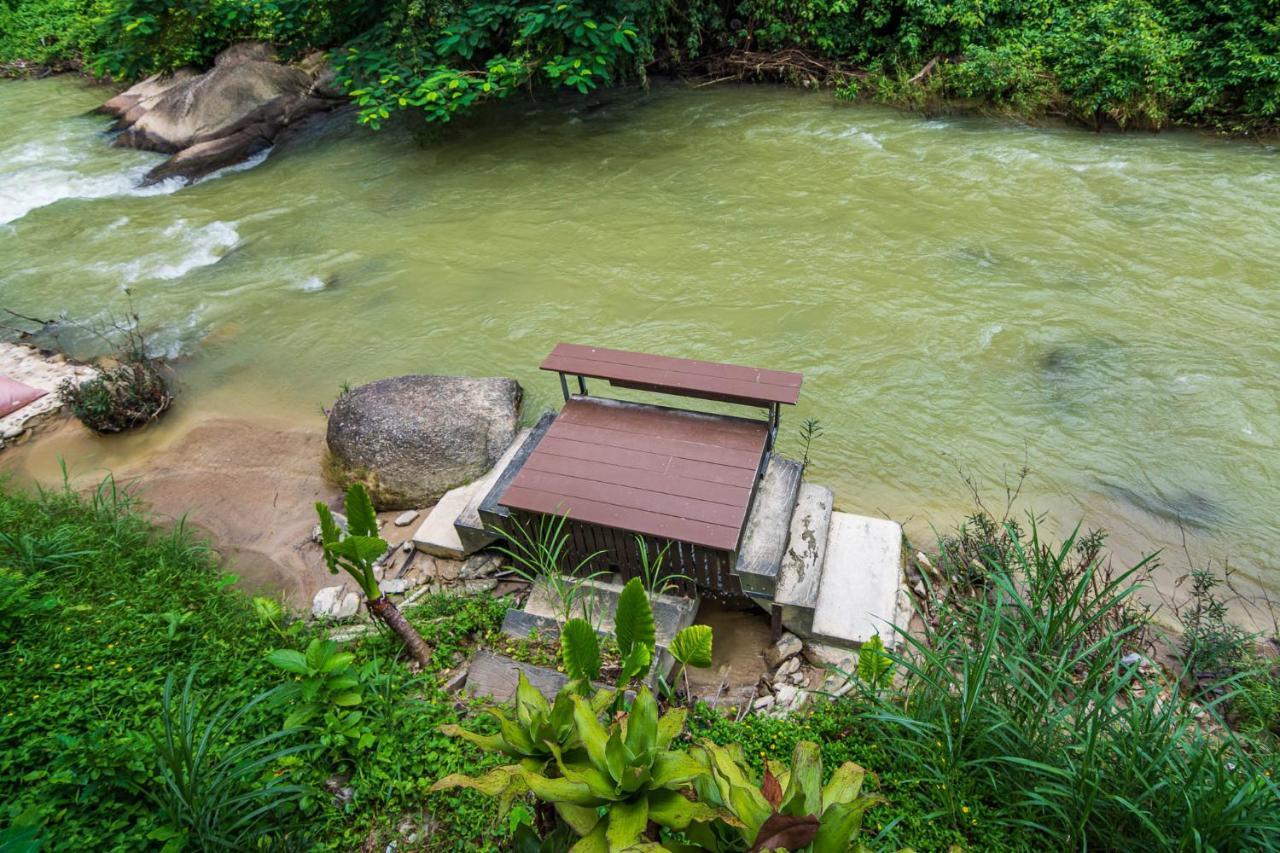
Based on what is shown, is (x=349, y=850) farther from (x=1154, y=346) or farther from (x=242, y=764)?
(x=1154, y=346)

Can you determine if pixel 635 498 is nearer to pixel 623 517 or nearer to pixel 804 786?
pixel 623 517

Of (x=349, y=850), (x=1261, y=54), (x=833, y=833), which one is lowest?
(x=349, y=850)

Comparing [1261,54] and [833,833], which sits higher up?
[1261,54]

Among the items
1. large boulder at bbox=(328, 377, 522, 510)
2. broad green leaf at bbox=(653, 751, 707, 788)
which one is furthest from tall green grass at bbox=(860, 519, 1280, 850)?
large boulder at bbox=(328, 377, 522, 510)

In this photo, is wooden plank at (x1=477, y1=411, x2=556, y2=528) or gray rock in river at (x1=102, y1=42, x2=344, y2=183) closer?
wooden plank at (x1=477, y1=411, x2=556, y2=528)

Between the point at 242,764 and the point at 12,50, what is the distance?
19810 mm

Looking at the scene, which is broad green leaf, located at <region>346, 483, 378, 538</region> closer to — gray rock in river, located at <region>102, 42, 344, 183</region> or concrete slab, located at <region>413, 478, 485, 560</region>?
concrete slab, located at <region>413, 478, 485, 560</region>

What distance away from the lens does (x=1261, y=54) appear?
29.7 ft

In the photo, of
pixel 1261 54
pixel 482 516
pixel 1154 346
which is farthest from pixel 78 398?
pixel 1261 54

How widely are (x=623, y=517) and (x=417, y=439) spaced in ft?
6.73

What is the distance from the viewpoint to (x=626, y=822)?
2359 millimetres

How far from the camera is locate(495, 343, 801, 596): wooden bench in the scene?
390 cm

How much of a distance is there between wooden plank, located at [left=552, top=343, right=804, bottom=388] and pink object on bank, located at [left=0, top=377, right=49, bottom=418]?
16.1 feet

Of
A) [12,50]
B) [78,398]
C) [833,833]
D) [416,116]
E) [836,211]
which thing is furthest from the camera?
[12,50]
